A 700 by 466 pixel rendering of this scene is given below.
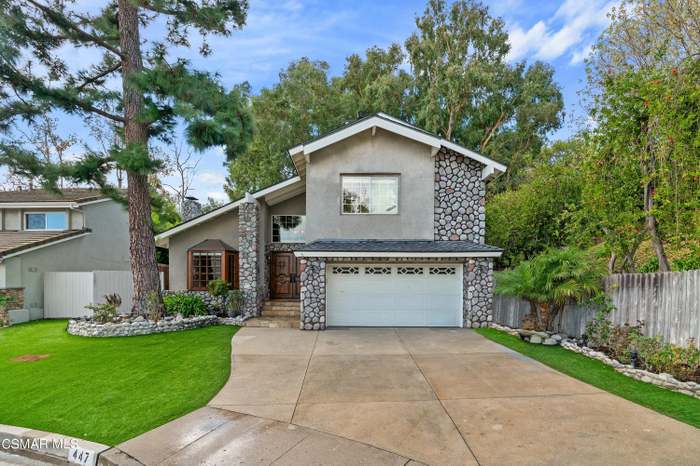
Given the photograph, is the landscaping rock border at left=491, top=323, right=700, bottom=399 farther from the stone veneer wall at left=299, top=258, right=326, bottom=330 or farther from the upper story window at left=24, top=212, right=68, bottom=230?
the upper story window at left=24, top=212, right=68, bottom=230

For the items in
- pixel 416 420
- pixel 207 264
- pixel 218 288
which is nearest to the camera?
pixel 416 420

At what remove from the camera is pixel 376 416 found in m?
4.49

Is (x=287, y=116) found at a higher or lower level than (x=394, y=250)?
higher

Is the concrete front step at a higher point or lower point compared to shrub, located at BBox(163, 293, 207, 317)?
lower

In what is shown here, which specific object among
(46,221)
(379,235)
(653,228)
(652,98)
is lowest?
(379,235)

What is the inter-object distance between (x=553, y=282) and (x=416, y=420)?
6.14 meters

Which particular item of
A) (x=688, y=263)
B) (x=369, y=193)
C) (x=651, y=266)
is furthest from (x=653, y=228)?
(x=369, y=193)

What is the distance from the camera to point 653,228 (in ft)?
25.3

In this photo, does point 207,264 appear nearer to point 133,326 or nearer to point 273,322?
point 133,326

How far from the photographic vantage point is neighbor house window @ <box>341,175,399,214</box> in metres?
11.2

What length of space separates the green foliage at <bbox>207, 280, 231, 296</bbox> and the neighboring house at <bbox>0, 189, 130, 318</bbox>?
4.77m

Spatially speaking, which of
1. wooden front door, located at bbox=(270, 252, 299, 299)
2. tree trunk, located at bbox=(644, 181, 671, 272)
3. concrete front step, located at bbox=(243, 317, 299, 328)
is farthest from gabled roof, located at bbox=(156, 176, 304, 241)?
tree trunk, located at bbox=(644, 181, 671, 272)

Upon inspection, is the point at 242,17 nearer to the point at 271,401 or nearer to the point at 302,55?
the point at 271,401

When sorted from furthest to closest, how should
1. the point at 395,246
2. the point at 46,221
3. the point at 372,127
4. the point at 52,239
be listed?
the point at 46,221 < the point at 52,239 < the point at 372,127 < the point at 395,246
